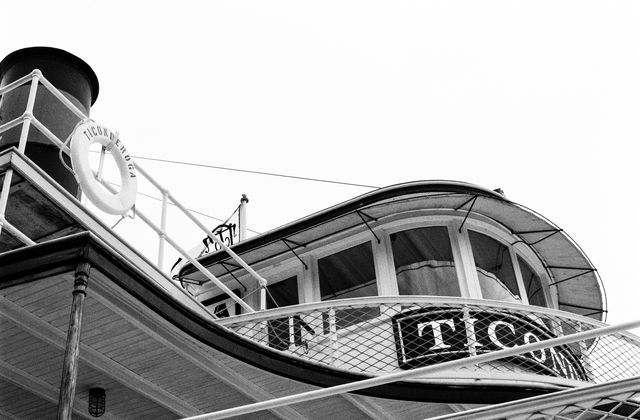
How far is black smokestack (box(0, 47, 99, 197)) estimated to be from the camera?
951 cm

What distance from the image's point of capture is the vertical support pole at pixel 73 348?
483 cm

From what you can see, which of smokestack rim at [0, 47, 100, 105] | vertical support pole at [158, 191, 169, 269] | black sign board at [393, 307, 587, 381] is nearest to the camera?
vertical support pole at [158, 191, 169, 269]

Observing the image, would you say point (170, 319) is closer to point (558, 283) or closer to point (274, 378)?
point (274, 378)

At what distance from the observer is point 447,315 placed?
9164mm

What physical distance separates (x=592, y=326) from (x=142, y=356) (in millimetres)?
5187

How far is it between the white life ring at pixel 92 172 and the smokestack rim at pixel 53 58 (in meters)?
3.33

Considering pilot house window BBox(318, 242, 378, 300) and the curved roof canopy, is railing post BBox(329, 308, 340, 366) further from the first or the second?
the curved roof canopy

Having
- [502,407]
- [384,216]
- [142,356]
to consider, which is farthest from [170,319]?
[384,216]

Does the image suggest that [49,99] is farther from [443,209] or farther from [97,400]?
[443,209]

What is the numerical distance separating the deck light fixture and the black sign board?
3.18 m

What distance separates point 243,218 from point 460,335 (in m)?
5.38

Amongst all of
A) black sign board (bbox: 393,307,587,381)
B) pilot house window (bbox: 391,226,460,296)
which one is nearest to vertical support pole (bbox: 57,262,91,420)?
black sign board (bbox: 393,307,587,381)

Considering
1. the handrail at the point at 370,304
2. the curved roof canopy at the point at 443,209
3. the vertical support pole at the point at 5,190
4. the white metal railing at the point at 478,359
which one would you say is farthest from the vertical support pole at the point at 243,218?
the white metal railing at the point at 478,359

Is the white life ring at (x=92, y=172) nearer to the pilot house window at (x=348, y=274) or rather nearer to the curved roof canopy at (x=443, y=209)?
the curved roof canopy at (x=443, y=209)
